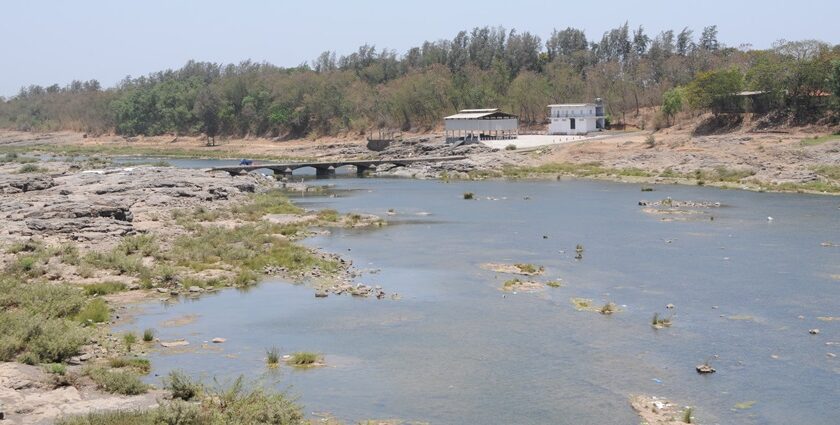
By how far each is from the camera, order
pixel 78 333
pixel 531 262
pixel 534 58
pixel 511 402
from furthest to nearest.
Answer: pixel 534 58 < pixel 531 262 < pixel 78 333 < pixel 511 402

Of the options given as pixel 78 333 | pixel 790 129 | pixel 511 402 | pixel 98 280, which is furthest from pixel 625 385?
pixel 790 129

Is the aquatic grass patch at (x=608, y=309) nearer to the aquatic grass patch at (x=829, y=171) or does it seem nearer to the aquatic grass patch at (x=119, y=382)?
the aquatic grass patch at (x=119, y=382)

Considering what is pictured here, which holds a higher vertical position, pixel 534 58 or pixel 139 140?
pixel 534 58

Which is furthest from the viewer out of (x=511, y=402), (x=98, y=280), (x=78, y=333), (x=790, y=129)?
(x=790, y=129)

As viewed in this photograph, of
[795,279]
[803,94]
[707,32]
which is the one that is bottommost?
[795,279]

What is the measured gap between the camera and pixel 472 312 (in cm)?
3234

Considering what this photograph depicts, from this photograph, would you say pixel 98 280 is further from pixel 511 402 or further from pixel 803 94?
pixel 803 94

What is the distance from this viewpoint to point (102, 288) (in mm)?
34781

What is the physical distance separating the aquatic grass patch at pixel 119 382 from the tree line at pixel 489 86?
272 feet

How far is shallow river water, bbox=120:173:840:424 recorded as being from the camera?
22.9m

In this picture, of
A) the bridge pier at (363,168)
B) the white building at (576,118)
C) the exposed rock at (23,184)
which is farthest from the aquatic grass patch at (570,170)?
the exposed rock at (23,184)

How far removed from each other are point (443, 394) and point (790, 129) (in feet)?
262

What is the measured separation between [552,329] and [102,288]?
1762 cm

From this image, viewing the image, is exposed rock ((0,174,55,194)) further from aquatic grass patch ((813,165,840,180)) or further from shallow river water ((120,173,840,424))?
aquatic grass patch ((813,165,840,180))
